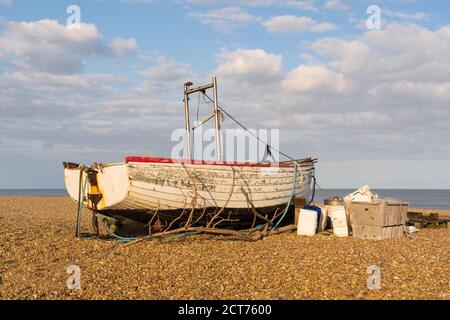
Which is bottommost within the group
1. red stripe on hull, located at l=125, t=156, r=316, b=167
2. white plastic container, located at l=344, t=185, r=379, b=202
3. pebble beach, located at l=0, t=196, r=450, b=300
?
pebble beach, located at l=0, t=196, r=450, b=300

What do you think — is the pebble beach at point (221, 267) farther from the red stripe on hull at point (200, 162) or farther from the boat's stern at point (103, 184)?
the red stripe on hull at point (200, 162)

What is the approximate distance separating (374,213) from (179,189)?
5.54 meters

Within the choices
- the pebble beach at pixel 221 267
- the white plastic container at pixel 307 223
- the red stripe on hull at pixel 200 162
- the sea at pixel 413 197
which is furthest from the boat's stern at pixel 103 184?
the sea at pixel 413 197

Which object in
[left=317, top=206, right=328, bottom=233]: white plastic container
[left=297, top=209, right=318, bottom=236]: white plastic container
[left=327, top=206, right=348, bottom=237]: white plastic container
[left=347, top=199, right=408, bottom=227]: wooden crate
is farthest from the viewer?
[left=317, top=206, right=328, bottom=233]: white plastic container

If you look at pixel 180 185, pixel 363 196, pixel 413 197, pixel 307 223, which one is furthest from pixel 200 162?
pixel 413 197

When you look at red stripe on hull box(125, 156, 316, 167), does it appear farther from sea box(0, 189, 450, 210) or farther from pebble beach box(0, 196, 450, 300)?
sea box(0, 189, 450, 210)

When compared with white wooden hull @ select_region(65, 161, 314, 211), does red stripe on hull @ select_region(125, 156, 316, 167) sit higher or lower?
higher

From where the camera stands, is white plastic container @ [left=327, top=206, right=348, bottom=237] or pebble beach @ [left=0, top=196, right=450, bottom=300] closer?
pebble beach @ [left=0, top=196, right=450, bottom=300]

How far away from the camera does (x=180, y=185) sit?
41.6 feet

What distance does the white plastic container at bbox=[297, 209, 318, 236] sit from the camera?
13.8 m

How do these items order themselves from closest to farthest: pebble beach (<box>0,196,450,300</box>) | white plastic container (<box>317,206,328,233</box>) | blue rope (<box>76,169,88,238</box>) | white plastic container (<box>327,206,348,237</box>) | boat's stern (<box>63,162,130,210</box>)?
1. pebble beach (<box>0,196,450,300</box>)
2. boat's stern (<box>63,162,130,210</box>)
3. blue rope (<box>76,169,88,238</box>)
4. white plastic container (<box>327,206,348,237</box>)
5. white plastic container (<box>317,206,328,233</box>)

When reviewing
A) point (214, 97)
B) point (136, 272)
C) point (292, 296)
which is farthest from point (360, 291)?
point (214, 97)

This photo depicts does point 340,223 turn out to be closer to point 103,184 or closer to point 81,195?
point 103,184

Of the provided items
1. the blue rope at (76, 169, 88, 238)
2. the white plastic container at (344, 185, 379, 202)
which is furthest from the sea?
the blue rope at (76, 169, 88, 238)
